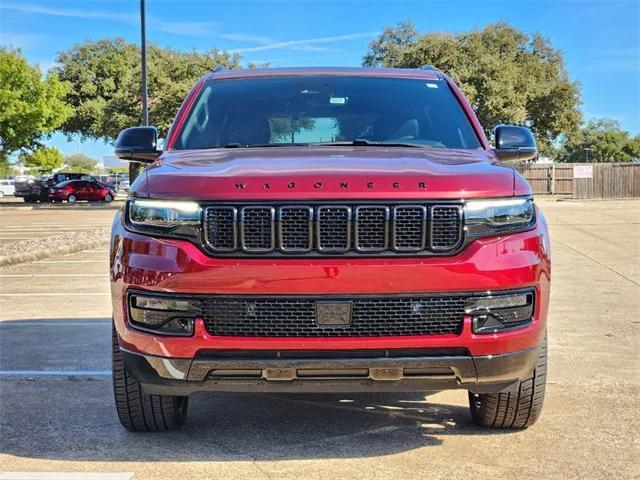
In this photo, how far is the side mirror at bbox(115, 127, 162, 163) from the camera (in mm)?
4742

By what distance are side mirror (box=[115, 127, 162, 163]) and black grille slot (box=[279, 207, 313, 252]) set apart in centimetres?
154

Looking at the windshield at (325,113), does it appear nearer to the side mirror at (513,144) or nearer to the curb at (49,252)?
the side mirror at (513,144)

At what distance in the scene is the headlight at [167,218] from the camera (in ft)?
11.4

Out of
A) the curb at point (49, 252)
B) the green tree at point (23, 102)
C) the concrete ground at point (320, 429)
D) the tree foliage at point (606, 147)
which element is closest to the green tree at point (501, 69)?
the green tree at point (23, 102)

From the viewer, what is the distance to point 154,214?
357 cm

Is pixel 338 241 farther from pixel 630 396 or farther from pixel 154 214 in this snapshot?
pixel 630 396

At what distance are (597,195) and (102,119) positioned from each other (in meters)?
25.9

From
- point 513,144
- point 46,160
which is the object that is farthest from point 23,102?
point 46,160

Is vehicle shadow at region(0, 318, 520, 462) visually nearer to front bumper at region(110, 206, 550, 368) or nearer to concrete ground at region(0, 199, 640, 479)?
concrete ground at region(0, 199, 640, 479)

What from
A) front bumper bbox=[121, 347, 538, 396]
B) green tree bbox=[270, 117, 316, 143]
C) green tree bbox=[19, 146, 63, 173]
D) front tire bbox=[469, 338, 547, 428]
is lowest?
front tire bbox=[469, 338, 547, 428]

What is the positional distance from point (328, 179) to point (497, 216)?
78 centimetres

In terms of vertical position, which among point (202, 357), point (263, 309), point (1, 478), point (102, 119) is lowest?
point (1, 478)

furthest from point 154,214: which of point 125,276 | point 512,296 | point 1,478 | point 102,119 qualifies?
point 102,119

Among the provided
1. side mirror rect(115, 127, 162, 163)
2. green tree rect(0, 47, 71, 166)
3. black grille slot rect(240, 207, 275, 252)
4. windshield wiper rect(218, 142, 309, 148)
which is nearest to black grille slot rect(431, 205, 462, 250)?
black grille slot rect(240, 207, 275, 252)
